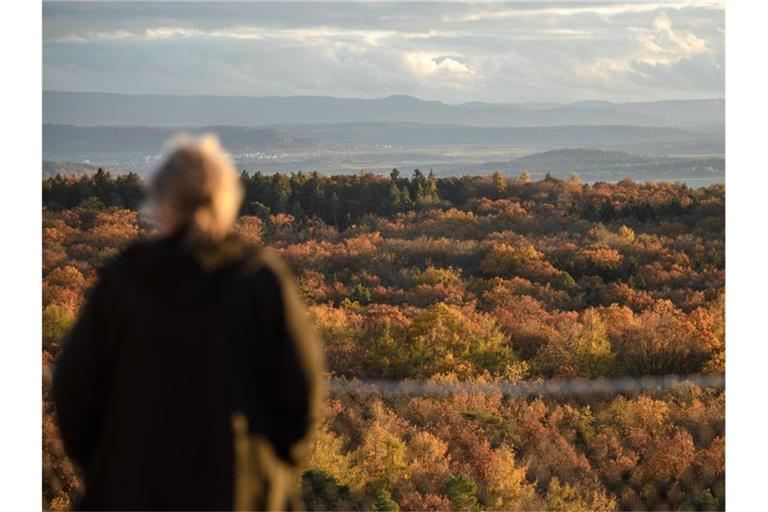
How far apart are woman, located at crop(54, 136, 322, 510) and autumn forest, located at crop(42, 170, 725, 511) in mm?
3494

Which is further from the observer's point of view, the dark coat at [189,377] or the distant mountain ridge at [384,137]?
the distant mountain ridge at [384,137]

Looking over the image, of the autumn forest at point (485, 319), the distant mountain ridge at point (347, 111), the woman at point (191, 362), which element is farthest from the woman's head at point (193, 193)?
the distant mountain ridge at point (347, 111)

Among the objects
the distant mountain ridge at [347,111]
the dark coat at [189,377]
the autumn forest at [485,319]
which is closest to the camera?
the dark coat at [189,377]

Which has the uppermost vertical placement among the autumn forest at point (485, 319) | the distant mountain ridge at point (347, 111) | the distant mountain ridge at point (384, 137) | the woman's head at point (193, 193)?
the distant mountain ridge at point (347, 111)

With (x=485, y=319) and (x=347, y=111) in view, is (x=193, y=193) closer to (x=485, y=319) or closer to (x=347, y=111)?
(x=485, y=319)

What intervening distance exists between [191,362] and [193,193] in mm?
323

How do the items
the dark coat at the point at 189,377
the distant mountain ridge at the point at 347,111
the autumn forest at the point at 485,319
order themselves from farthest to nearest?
the distant mountain ridge at the point at 347,111 < the autumn forest at the point at 485,319 < the dark coat at the point at 189,377

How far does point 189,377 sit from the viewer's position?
2668 mm

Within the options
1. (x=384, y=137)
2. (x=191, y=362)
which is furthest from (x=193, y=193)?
(x=384, y=137)

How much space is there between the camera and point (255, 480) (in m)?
2.77

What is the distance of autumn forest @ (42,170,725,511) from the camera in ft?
20.6

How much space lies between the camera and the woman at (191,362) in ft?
8.68

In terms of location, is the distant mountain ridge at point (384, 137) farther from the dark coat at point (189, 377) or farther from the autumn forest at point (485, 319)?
the dark coat at point (189, 377)
